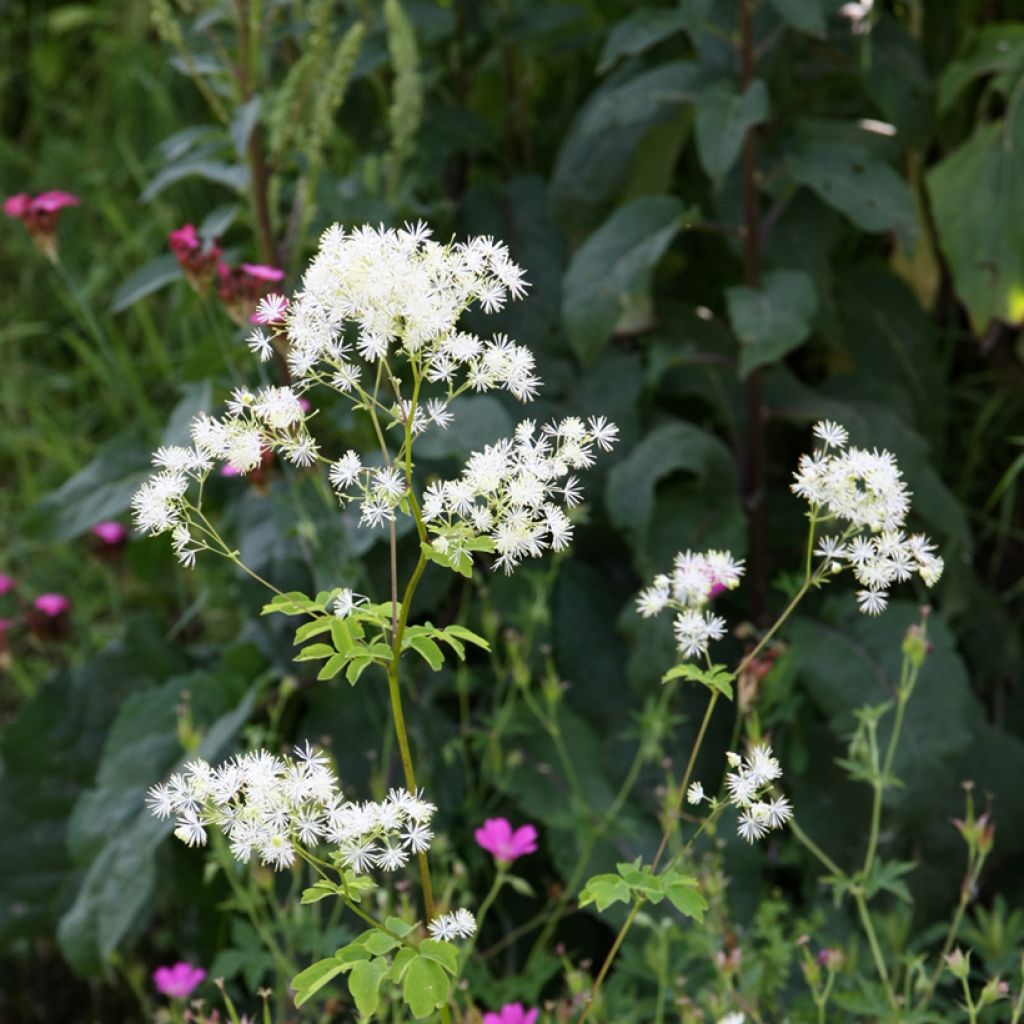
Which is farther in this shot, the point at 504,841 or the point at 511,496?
the point at 504,841

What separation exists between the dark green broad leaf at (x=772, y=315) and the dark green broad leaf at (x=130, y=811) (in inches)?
28.9

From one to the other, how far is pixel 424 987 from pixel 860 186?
124cm

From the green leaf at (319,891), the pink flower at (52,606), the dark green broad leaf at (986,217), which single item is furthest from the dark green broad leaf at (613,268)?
the green leaf at (319,891)

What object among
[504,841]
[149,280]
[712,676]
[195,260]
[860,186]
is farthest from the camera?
[149,280]

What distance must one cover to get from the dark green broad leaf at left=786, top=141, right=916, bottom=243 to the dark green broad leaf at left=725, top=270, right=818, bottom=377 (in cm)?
10

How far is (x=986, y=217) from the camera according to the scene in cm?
184

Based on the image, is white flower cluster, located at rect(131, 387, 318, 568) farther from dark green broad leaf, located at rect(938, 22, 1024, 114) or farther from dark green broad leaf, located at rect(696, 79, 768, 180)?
dark green broad leaf, located at rect(938, 22, 1024, 114)

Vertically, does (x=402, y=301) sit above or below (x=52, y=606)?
above

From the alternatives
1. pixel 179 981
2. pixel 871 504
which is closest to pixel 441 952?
pixel 871 504

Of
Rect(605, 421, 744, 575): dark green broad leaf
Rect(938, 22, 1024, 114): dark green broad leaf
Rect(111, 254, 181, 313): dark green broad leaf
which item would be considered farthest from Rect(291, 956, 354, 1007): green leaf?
Rect(938, 22, 1024, 114): dark green broad leaf

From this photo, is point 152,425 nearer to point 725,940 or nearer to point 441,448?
point 441,448

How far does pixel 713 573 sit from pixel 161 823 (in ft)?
3.35

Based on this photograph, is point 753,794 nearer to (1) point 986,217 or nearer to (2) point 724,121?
(2) point 724,121

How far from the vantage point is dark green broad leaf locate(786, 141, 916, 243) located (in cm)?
167
